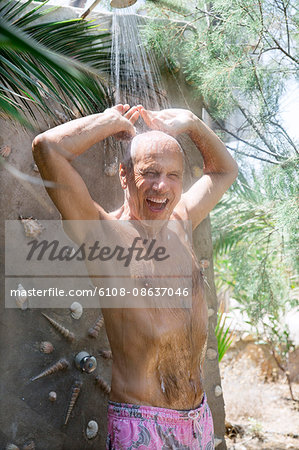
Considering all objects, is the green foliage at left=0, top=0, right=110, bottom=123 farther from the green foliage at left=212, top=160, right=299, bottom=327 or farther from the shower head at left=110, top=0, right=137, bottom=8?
the green foliage at left=212, top=160, right=299, bottom=327

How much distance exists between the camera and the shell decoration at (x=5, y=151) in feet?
8.20

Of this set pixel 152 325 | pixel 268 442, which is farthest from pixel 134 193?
pixel 268 442

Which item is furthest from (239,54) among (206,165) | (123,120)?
(123,120)

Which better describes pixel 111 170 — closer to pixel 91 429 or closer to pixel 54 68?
pixel 54 68

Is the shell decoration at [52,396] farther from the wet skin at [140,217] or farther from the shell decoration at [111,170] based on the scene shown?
the shell decoration at [111,170]

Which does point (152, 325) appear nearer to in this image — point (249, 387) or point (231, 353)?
point (249, 387)

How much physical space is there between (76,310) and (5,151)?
79cm

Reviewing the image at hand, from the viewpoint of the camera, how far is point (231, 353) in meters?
7.07

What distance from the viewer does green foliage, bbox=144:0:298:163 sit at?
A: 3.02m

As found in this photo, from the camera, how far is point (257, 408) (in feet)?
17.7

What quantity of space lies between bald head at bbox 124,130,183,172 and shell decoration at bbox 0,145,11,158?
685mm

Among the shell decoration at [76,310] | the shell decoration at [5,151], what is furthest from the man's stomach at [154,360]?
the shell decoration at [5,151]

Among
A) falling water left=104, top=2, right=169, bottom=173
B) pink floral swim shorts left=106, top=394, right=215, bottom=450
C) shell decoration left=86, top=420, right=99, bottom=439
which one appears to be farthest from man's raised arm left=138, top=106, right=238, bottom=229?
shell decoration left=86, top=420, right=99, bottom=439

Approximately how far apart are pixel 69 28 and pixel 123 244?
3.97ft
